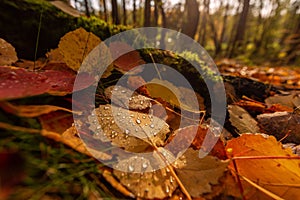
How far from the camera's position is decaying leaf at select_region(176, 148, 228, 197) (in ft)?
1.58

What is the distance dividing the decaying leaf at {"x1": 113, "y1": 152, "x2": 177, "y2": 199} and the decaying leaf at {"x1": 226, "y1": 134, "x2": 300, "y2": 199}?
0.63 feet

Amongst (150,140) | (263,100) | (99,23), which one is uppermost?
(99,23)

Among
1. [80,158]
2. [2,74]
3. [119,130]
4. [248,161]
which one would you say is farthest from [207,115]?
[2,74]

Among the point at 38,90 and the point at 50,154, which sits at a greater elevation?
the point at 38,90

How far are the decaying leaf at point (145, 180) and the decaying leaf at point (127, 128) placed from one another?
4 centimetres

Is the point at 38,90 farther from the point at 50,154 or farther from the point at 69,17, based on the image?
the point at 69,17

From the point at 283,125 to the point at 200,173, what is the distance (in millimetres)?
580

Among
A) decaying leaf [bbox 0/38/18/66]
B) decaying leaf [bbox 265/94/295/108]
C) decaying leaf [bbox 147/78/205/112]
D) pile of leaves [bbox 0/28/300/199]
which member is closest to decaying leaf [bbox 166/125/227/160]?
pile of leaves [bbox 0/28/300/199]

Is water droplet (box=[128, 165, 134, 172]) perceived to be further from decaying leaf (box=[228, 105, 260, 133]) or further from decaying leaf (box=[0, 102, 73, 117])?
decaying leaf (box=[228, 105, 260, 133])

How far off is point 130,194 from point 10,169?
23cm

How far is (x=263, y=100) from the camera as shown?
4.42ft

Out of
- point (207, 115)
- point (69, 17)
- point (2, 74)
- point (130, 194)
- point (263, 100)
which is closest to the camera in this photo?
point (130, 194)

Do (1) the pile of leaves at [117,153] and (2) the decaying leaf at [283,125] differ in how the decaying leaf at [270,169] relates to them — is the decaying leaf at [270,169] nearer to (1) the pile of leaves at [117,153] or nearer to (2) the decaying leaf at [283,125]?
(1) the pile of leaves at [117,153]

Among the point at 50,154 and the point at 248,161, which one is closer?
the point at 50,154
